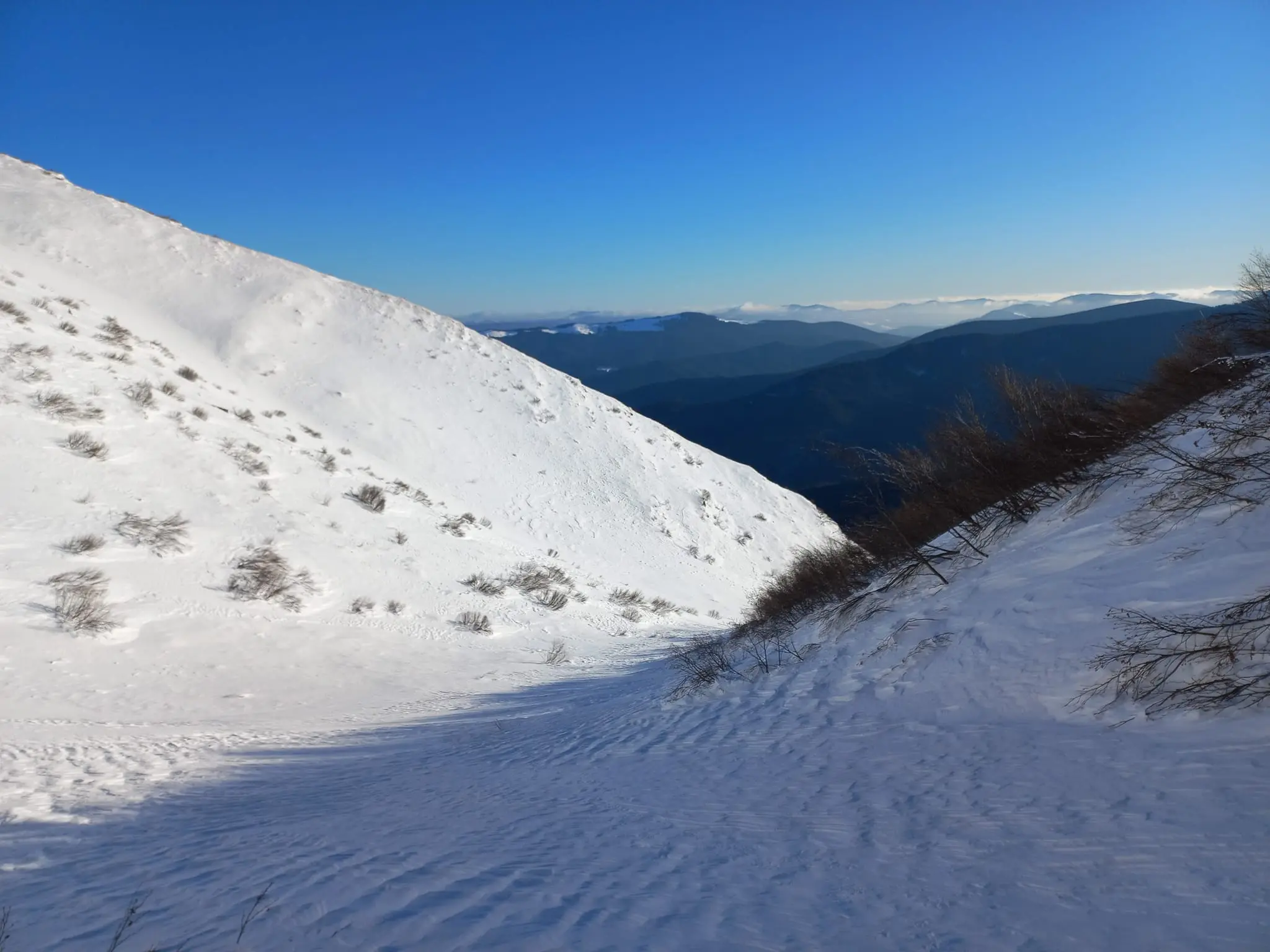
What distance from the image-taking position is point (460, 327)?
26.5m

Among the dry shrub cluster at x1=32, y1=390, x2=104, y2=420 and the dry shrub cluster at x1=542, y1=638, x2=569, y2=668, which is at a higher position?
the dry shrub cluster at x1=32, y1=390, x2=104, y2=420

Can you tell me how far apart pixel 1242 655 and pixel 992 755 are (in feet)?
4.50

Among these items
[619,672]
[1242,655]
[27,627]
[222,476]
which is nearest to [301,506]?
[222,476]

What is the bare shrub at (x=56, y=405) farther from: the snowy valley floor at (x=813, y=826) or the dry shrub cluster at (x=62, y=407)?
the snowy valley floor at (x=813, y=826)

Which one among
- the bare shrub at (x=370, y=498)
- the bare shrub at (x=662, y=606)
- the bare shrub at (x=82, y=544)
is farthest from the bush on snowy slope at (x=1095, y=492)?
the bare shrub at (x=82, y=544)

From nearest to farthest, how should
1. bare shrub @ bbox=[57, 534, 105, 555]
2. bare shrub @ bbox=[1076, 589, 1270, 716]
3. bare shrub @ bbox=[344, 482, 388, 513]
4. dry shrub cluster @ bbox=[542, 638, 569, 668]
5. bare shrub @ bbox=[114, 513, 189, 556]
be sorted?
bare shrub @ bbox=[1076, 589, 1270, 716]
bare shrub @ bbox=[57, 534, 105, 555]
bare shrub @ bbox=[114, 513, 189, 556]
dry shrub cluster @ bbox=[542, 638, 569, 668]
bare shrub @ bbox=[344, 482, 388, 513]

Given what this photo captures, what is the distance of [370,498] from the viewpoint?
42.9 ft

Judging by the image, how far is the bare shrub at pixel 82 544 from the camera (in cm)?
789

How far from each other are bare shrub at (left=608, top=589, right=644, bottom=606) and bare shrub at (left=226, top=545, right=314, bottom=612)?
247 inches

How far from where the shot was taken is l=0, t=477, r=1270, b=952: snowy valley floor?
101 inches

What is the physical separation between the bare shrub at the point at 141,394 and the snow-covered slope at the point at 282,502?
0.15 m

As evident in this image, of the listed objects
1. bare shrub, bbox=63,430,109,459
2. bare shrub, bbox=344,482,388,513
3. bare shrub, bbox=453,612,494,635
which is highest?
bare shrub, bbox=63,430,109,459

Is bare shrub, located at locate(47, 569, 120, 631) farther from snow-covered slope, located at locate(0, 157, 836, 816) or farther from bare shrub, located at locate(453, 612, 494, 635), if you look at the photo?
bare shrub, located at locate(453, 612, 494, 635)

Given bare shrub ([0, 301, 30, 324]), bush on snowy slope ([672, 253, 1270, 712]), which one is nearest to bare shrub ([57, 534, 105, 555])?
bare shrub ([0, 301, 30, 324])
